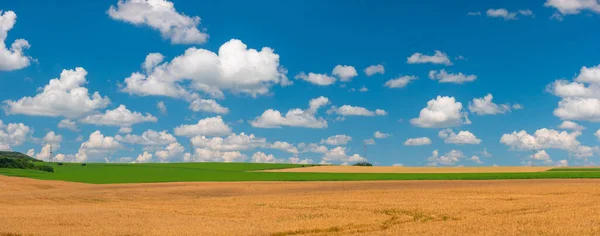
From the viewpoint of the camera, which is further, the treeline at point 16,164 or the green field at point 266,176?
the treeline at point 16,164

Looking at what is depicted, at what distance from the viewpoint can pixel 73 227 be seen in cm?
3603

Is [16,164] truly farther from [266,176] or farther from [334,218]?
[334,218]

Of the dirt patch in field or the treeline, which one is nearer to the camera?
the dirt patch in field

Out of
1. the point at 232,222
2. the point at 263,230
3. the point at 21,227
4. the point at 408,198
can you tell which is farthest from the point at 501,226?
the point at 21,227

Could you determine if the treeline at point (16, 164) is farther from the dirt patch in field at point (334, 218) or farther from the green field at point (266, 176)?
the dirt patch in field at point (334, 218)

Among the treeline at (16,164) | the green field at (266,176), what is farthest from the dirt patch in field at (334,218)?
the treeline at (16,164)

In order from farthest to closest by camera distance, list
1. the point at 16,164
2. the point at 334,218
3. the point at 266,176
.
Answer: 1. the point at 16,164
2. the point at 266,176
3. the point at 334,218

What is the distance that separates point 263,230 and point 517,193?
112 ft

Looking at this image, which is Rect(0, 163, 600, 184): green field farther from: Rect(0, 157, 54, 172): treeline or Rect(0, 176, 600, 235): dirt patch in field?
Rect(0, 176, 600, 235): dirt patch in field

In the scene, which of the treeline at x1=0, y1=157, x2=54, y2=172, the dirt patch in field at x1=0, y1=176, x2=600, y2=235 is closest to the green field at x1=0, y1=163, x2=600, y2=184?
the treeline at x1=0, y1=157, x2=54, y2=172

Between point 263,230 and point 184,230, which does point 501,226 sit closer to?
point 263,230

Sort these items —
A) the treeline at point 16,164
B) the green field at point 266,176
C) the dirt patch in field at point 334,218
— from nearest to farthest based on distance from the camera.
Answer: the dirt patch in field at point 334,218
the green field at point 266,176
the treeline at point 16,164

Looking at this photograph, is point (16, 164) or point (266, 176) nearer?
point (266, 176)

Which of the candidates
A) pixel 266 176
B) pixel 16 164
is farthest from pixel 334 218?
pixel 16 164
